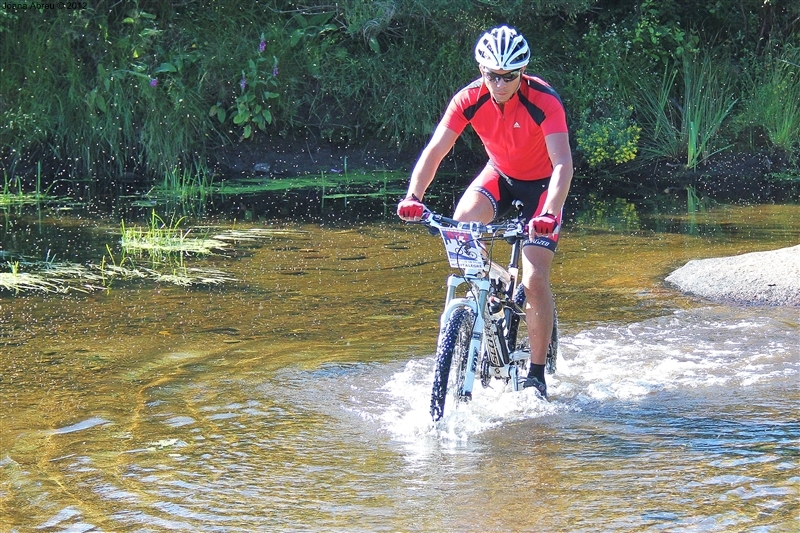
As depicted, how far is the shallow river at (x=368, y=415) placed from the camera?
15.2ft

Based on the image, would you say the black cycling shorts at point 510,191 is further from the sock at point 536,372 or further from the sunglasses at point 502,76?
the sock at point 536,372

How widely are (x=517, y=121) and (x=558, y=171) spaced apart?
1.30ft

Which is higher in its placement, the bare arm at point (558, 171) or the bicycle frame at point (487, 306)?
the bare arm at point (558, 171)

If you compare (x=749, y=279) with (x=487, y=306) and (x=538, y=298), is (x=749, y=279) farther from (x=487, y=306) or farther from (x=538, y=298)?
(x=487, y=306)

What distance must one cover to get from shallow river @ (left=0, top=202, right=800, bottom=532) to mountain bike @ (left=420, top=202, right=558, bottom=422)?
20cm

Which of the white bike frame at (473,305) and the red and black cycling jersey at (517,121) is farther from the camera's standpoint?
the red and black cycling jersey at (517,121)

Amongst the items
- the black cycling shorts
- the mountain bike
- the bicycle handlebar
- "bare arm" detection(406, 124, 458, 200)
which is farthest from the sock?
"bare arm" detection(406, 124, 458, 200)

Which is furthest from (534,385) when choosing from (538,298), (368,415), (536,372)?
(368,415)

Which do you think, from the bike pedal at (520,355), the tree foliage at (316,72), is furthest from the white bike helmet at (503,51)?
the tree foliage at (316,72)

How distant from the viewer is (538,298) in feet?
19.4

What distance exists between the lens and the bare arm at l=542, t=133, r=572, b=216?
5.54 m

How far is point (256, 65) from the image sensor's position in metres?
15.7

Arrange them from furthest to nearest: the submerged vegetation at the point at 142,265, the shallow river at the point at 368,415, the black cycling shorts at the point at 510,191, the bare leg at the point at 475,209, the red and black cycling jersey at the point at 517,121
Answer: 1. the submerged vegetation at the point at 142,265
2. the black cycling shorts at the point at 510,191
3. the bare leg at the point at 475,209
4. the red and black cycling jersey at the point at 517,121
5. the shallow river at the point at 368,415

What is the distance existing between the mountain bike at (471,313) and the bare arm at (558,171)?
Answer: 233mm
